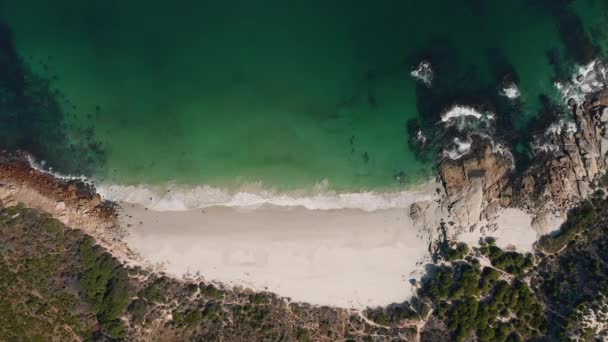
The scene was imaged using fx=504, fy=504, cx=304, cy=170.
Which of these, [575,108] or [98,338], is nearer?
[98,338]

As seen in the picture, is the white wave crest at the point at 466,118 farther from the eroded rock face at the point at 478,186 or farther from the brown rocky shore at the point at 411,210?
the eroded rock face at the point at 478,186

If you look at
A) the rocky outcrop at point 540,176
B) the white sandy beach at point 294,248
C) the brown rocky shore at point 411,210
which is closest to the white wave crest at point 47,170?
the brown rocky shore at point 411,210

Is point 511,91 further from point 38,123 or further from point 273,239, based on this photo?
point 38,123

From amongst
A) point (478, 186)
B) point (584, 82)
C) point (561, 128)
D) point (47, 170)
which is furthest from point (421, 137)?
point (47, 170)

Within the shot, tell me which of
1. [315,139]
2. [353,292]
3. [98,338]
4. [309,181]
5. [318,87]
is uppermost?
[318,87]

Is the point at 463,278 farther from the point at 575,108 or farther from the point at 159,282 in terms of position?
Answer: the point at 159,282

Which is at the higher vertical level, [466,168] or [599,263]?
[466,168]

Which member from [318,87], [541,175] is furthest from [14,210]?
[541,175]
